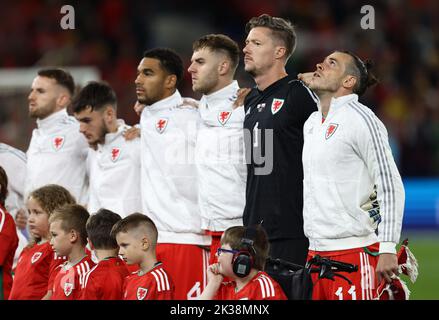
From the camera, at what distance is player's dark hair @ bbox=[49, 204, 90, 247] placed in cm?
739

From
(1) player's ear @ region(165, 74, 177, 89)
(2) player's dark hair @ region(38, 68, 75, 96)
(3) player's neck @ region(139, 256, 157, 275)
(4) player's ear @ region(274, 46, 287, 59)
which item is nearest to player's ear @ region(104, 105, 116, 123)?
(1) player's ear @ region(165, 74, 177, 89)

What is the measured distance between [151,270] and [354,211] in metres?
1.39

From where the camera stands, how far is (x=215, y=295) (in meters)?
6.68

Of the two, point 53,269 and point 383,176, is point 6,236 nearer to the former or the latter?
point 53,269

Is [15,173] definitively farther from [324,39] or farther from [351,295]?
[324,39]

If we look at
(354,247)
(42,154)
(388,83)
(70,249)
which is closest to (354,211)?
(354,247)

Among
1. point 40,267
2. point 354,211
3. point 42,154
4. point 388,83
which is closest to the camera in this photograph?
point 354,211

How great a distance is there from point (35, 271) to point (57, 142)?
1.55m

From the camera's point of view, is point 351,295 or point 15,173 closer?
point 351,295

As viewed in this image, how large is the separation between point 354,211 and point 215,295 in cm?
104

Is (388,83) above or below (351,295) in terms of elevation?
above

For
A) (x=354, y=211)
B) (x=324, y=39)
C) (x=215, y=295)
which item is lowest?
(x=215, y=295)

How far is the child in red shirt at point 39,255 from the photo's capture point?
25.2 feet
